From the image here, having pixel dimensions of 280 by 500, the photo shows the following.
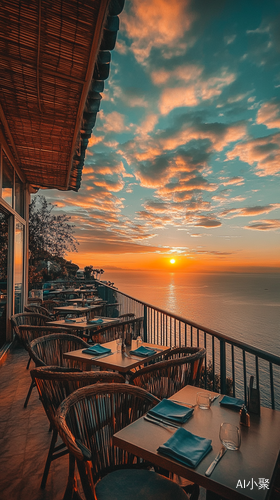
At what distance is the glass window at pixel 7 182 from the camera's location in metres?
4.46

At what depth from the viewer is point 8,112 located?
11.1ft

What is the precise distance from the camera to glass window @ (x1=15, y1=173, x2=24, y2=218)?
5656mm

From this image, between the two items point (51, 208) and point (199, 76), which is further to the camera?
Answer: point (51, 208)

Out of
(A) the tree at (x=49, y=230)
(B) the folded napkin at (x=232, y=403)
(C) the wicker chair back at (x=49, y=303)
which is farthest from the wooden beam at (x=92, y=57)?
(A) the tree at (x=49, y=230)

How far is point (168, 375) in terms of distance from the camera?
2332 millimetres

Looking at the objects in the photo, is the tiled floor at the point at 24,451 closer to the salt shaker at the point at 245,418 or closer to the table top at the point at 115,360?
the table top at the point at 115,360

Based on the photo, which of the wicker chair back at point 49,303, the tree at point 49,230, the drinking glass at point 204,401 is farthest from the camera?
the tree at point 49,230

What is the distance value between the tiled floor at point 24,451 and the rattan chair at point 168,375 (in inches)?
33.3

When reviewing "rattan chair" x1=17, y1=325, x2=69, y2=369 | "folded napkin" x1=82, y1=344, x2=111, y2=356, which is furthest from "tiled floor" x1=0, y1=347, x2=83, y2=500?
"folded napkin" x1=82, y1=344, x2=111, y2=356

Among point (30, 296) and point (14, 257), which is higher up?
point (14, 257)

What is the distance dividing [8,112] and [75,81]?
1.17 metres

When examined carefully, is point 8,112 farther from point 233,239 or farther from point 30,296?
point 233,239

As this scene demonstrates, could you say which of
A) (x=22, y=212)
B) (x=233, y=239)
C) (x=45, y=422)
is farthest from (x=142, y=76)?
(x=233, y=239)

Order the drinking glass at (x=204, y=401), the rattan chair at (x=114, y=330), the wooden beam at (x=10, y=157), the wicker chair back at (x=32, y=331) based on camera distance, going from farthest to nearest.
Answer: the wooden beam at (x=10, y=157), the rattan chair at (x=114, y=330), the wicker chair back at (x=32, y=331), the drinking glass at (x=204, y=401)
